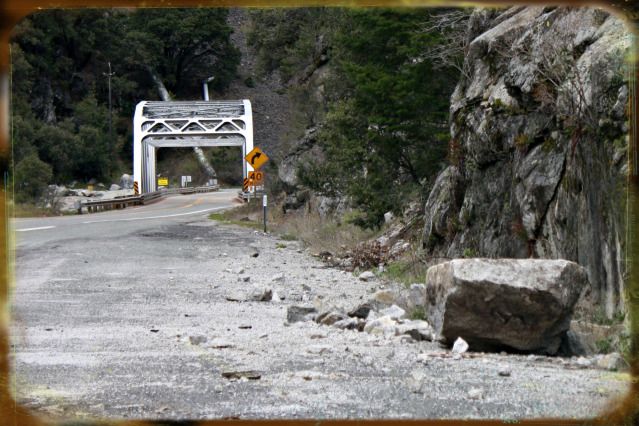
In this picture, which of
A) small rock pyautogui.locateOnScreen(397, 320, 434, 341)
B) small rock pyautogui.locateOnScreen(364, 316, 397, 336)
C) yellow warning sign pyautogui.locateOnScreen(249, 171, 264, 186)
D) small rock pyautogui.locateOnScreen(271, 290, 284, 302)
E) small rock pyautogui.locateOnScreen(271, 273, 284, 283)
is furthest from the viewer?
yellow warning sign pyautogui.locateOnScreen(249, 171, 264, 186)

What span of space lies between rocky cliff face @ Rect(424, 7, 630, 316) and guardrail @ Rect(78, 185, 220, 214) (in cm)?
1771

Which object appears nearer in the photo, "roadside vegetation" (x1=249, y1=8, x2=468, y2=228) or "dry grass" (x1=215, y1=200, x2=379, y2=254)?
"roadside vegetation" (x1=249, y1=8, x2=468, y2=228)

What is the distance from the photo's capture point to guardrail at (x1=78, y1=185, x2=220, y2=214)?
1107 inches

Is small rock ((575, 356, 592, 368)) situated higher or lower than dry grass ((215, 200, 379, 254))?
higher

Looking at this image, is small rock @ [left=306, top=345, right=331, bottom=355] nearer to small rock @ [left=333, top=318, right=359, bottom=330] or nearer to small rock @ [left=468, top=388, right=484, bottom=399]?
small rock @ [left=333, top=318, right=359, bottom=330]

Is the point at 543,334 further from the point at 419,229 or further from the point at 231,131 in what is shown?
the point at 231,131

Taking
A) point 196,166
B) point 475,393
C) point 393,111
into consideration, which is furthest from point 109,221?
point 475,393

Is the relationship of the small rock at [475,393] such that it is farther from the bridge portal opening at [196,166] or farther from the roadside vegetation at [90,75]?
the bridge portal opening at [196,166]

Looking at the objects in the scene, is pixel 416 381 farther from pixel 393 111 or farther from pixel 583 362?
pixel 393 111

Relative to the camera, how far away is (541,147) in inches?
314

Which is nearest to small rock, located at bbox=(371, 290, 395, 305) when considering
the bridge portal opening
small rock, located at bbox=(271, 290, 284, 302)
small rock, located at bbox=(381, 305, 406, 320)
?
small rock, located at bbox=(381, 305, 406, 320)

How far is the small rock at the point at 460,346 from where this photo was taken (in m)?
5.04

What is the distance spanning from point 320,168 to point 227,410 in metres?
22.3

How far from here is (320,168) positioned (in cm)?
2500
